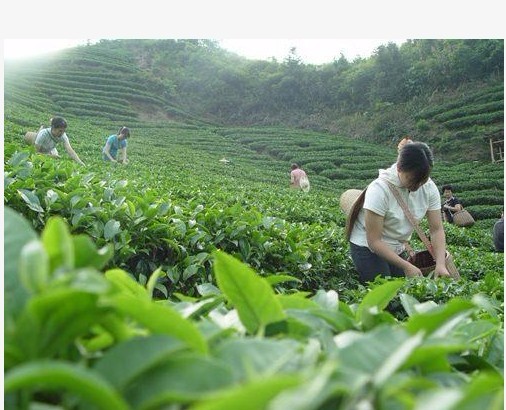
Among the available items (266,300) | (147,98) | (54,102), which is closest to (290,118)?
(147,98)

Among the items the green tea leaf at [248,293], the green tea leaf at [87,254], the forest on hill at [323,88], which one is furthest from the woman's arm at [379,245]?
the forest on hill at [323,88]

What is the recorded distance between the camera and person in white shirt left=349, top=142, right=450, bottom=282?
270 cm

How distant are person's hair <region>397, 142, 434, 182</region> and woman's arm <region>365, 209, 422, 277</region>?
0.27 metres

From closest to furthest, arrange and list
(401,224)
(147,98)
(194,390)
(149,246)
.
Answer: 1. (194,390)
2. (149,246)
3. (401,224)
4. (147,98)

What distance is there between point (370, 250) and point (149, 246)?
1178 millimetres

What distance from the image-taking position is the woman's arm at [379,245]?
2.80 metres

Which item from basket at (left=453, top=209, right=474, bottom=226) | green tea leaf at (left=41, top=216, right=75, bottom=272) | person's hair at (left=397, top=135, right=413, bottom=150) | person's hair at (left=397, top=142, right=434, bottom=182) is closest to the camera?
green tea leaf at (left=41, top=216, right=75, bottom=272)

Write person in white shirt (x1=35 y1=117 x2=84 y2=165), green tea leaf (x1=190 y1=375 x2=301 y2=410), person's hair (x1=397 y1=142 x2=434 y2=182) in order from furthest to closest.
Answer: person in white shirt (x1=35 y1=117 x2=84 y2=165) < person's hair (x1=397 y1=142 x2=434 y2=182) < green tea leaf (x1=190 y1=375 x2=301 y2=410)

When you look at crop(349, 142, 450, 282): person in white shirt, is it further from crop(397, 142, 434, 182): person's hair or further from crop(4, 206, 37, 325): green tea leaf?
crop(4, 206, 37, 325): green tea leaf

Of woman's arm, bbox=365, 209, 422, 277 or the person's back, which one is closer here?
woman's arm, bbox=365, 209, 422, 277

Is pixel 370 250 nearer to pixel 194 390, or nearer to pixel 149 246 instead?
pixel 149 246

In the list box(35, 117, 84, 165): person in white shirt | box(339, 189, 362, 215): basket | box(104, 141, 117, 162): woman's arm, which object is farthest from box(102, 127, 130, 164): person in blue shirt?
box(339, 189, 362, 215): basket

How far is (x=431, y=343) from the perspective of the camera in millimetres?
583

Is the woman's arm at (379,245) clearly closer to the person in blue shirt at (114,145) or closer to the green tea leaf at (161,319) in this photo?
the green tea leaf at (161,319)
